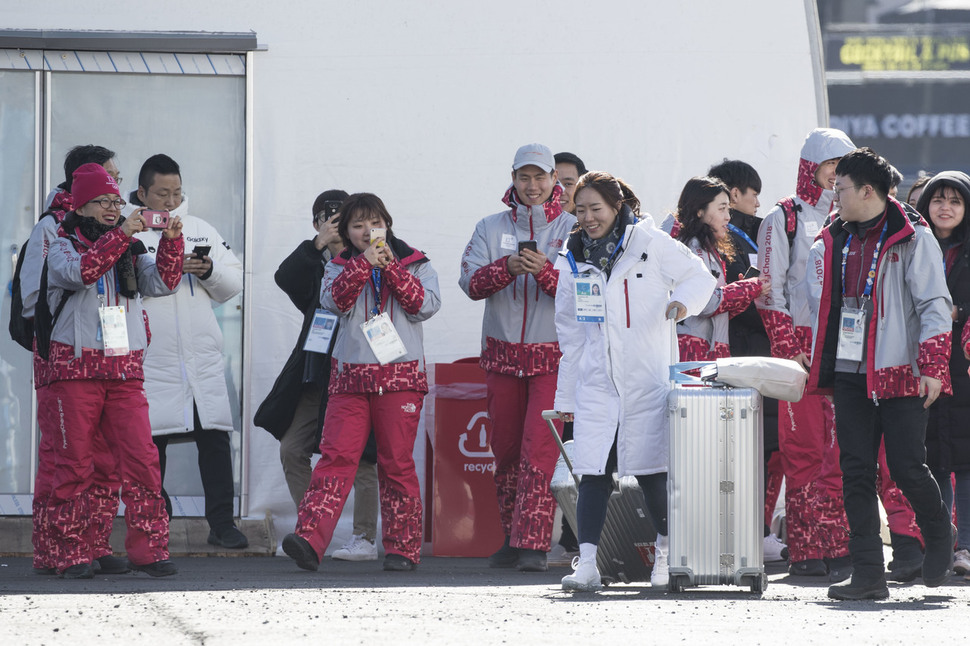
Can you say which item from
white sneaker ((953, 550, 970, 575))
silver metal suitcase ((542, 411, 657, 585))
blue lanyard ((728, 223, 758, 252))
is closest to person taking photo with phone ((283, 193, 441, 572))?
silver metal suitcase ((542, 411, 657, 585))

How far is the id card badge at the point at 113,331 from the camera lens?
670cm

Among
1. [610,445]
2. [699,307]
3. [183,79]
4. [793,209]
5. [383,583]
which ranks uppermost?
[183,79]

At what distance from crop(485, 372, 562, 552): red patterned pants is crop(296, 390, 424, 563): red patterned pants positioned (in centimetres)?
45

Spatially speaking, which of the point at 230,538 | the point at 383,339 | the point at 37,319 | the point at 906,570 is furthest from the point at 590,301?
the point at 230,538

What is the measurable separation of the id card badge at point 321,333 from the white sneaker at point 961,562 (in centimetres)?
309

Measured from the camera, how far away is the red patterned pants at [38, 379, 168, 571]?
A: 673cm

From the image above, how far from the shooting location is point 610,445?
6.14m

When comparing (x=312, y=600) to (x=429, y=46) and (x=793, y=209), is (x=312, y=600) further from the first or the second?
(x=429, y=46)

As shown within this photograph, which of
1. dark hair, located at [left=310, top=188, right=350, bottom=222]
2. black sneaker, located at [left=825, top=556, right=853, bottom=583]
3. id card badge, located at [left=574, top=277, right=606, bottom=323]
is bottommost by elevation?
black sneaker, located at [left=825, top=556, right=853, bottom=583]

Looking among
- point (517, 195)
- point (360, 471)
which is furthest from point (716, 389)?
point (360, 471)

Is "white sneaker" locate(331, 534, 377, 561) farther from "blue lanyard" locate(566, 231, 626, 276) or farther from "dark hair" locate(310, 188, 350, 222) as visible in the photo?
"blue lanyard" locate(566, 231, 626, 276)

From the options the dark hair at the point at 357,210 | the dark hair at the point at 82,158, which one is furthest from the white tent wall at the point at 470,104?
the dark hair at the point at 82,158

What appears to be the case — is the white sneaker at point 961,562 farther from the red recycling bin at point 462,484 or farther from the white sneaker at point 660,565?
the red recycling bin at point 462,484

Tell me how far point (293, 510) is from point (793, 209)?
308 centimetres
